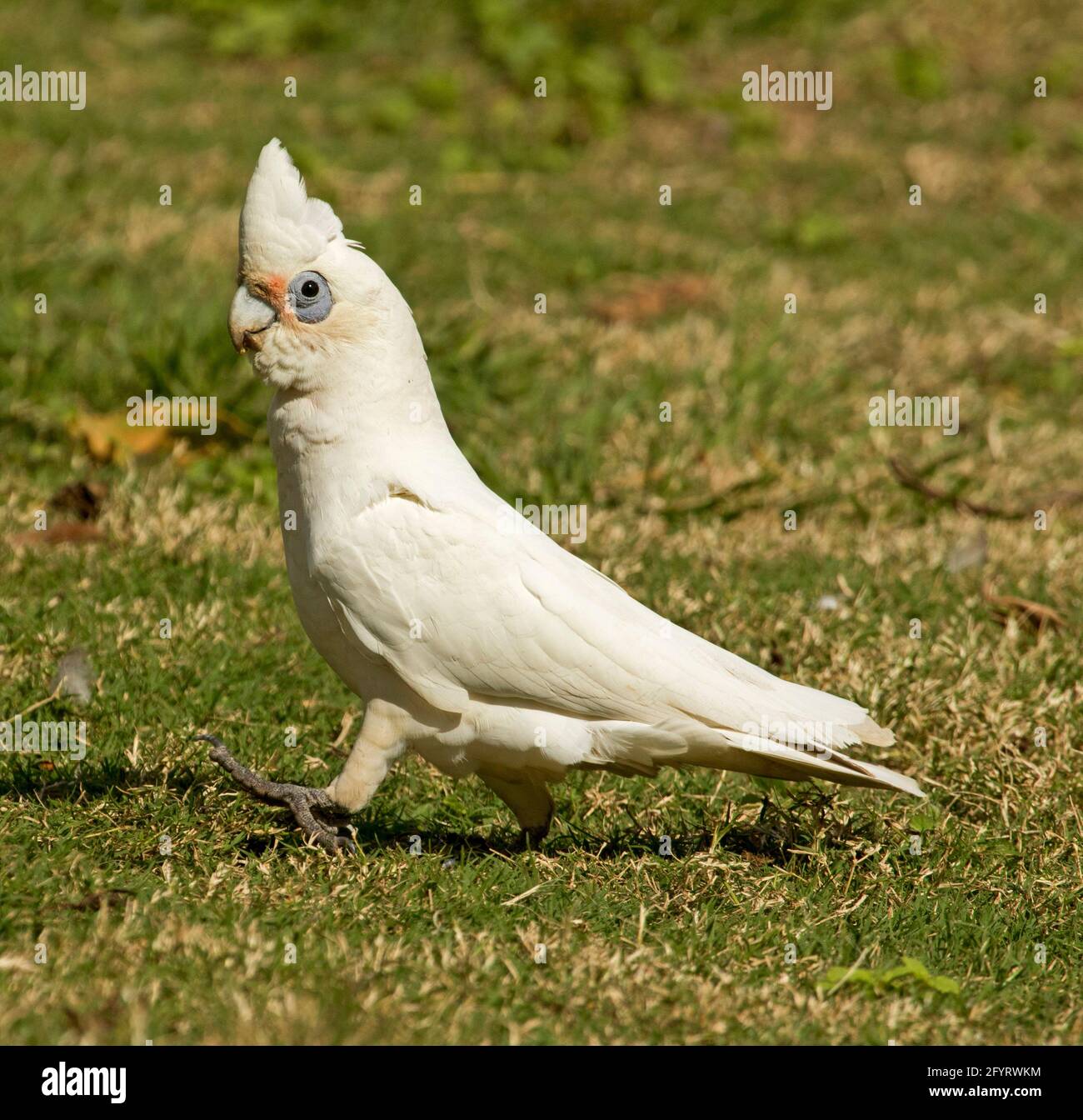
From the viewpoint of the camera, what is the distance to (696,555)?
5.25 m

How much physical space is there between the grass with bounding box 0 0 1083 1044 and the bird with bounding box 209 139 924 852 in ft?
1.02

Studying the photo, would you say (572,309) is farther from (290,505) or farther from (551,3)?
(290,505)

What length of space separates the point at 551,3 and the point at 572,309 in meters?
3.37

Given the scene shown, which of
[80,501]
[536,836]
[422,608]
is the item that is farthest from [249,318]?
[80,501]

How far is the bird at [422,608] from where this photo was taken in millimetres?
3295

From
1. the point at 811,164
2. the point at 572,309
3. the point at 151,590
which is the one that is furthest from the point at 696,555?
the point at 811,164

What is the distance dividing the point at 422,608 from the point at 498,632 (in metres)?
0.18

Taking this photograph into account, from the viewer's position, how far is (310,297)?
10.8ft

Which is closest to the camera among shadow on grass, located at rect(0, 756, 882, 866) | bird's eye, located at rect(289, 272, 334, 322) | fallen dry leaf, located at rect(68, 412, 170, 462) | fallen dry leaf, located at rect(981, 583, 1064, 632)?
bird's eye, located at rect(289, 272, 334, 322)

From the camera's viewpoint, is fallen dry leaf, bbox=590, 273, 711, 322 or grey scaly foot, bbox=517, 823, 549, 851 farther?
fallen dry leaf, bbox=590, 273, 711, 322

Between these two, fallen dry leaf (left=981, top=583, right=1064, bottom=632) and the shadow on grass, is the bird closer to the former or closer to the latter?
the shadow on grass

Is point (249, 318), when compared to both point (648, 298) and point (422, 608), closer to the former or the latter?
point (422, 608)

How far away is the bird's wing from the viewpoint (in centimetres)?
330

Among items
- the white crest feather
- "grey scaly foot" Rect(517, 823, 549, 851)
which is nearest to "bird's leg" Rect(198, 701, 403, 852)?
"grey scaly foot" Rect(517, 823, 549, 851)
